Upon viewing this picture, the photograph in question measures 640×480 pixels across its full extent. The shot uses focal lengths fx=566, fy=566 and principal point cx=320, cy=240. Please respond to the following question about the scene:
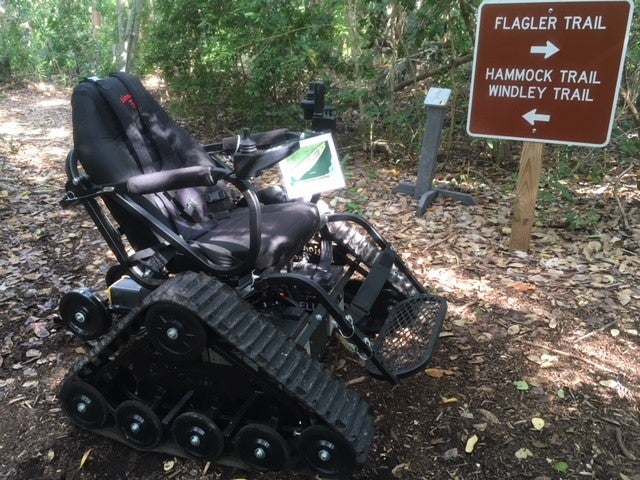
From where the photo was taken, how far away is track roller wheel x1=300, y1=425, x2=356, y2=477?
2.15m

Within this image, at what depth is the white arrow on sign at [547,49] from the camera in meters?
3.45

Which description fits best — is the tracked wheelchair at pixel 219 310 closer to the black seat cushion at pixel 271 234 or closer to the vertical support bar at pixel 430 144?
the black seat cushion at pixel 271 234

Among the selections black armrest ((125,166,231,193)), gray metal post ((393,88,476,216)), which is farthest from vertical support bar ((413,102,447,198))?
black armrest ((125,166,231,193))

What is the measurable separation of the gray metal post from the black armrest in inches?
112

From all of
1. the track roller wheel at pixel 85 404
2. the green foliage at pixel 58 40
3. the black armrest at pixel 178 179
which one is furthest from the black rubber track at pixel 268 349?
the green foliage at pixel 58 40

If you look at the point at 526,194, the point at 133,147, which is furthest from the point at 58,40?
the point at 526,194

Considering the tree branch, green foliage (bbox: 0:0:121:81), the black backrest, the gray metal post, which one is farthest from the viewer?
green foliage (bbox: 0:0:121:81)

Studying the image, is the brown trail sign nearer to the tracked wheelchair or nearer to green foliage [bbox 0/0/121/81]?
the tracked wheelchair

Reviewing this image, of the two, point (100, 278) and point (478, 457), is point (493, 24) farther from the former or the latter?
point (100, 278)

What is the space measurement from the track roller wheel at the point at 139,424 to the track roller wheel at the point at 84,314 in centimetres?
70

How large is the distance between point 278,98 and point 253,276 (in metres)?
4.74

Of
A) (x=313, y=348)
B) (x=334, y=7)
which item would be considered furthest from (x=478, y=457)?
(x=334, y=7)

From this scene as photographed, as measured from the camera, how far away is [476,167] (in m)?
5.88

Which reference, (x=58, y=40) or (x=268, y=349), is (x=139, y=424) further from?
(x=58, y=40)
